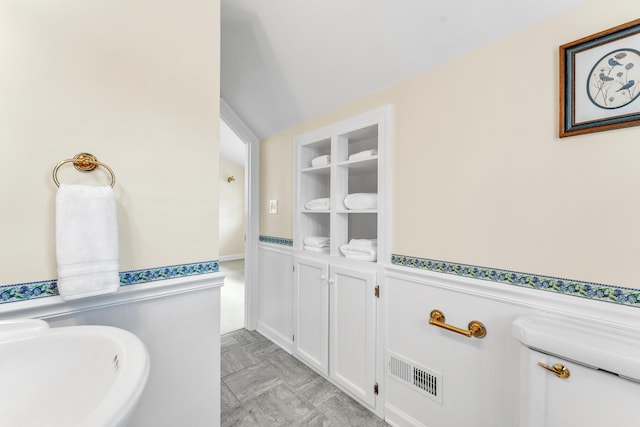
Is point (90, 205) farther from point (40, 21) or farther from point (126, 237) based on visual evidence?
point (40, 21)

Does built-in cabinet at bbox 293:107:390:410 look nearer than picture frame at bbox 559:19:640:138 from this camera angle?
No

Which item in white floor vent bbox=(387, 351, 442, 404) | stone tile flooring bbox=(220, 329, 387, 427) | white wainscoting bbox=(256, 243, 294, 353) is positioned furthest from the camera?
white wainscoting bbox=(256, 243, 294, 353)

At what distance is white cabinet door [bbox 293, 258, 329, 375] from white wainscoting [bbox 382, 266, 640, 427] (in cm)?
49

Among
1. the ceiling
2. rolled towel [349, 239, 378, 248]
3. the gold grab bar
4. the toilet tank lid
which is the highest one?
the ceiling

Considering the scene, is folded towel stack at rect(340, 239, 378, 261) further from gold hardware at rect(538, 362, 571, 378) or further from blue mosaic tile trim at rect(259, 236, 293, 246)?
gold hardware at rect(538, 362, 571, 378)

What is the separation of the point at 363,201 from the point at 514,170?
0.79 meters

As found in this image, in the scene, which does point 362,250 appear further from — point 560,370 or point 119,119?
point 119,119

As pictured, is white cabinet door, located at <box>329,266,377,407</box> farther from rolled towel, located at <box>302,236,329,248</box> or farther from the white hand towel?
the white hand towel

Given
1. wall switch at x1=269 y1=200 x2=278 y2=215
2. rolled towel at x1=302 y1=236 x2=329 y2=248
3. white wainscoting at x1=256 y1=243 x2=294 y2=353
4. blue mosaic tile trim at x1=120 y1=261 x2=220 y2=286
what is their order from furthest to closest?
1. wall switch at x1=269 y1=200 x2=278 y2=215
2. white wainscoting at x1=256 y1=243 x2=294 y2=353
3. rolled towel at x1=302 y1=236 x2=329 y2=248
4. blue mosaic tile trim at x1=120 y1=261 x2=220 y2=286

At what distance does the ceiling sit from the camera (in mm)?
1096

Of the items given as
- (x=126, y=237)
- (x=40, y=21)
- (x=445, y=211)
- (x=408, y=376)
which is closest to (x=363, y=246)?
(x=445, y=211)

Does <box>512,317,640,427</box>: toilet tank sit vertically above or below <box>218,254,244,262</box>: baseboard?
above

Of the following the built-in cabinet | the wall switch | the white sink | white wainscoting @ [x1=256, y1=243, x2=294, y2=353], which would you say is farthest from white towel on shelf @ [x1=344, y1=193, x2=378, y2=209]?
the white sink

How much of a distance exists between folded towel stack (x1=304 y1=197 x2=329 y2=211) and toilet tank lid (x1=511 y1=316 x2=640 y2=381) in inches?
49.2
